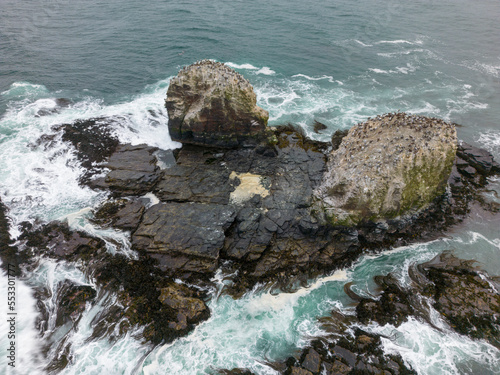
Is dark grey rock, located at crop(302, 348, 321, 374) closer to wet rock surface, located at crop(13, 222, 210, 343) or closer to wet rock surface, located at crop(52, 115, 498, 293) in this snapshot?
wet rock surface, located at crop(52, 115, 498, 293)

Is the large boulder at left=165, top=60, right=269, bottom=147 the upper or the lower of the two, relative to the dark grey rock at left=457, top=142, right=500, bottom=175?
upper

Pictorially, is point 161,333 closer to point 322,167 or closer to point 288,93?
point 322,167

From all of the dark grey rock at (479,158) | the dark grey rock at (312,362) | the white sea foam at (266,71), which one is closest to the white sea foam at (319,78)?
the white sea foam at (266,71)

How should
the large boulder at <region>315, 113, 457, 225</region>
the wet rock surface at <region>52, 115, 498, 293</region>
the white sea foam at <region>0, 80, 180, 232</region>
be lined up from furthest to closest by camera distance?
1. the white sea foam at <region>0, 80, 180, 232</region>
2. the large boulder at <region>315, 113, 457, 225</region>
3. the wet rock surface at <region>52, 115, 498, 293</region>

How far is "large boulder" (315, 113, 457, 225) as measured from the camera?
21.4m

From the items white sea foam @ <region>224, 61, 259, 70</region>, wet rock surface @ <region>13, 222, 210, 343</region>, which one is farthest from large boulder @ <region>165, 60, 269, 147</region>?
white sea foam @ <region>224, 61, 259, 70</region>

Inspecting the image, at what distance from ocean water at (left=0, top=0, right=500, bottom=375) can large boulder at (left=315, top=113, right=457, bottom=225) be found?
385cm

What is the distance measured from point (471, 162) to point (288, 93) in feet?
76.6

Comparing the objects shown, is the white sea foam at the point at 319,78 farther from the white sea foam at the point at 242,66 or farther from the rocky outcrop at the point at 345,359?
the rocky outcrop at the point at 345,359

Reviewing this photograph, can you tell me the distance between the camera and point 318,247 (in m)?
21.2

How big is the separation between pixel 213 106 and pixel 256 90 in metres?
14.0

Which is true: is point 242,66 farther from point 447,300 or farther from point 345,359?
point 345,359

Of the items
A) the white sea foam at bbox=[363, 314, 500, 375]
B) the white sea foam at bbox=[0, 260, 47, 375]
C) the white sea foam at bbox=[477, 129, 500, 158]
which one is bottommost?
the white sea foam at bbox=[0, 260, 47, 375]

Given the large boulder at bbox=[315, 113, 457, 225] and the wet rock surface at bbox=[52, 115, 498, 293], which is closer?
the wet rock surface at bbox=[52, 115, 498, 293]
